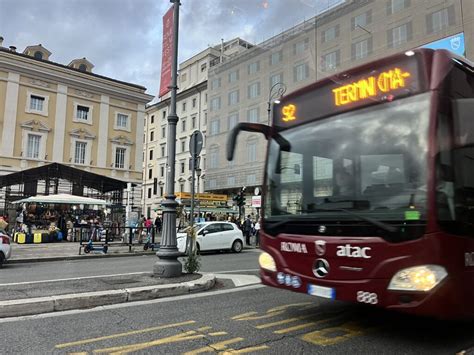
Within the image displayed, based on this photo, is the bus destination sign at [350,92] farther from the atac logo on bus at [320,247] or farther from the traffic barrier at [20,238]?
the traffic barrier at [20,238]

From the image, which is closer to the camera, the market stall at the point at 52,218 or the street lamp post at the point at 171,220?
the street lamp post at the point at 171,220

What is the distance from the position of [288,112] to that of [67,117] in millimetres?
34392

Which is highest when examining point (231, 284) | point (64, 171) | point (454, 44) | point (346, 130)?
point (454, 44)

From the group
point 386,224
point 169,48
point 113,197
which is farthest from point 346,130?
point 113,197

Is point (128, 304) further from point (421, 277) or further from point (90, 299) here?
point (421, 277)

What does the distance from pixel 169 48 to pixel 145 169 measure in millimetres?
67931

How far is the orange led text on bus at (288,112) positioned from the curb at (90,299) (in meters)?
A: 3.77

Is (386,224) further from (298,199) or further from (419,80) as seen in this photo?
(419,80)

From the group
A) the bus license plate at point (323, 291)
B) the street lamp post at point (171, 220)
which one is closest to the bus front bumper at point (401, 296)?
the bus license plate at point (323, 291)

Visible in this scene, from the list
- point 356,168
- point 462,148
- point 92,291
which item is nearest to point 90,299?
point 92,291

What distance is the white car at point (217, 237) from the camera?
672 inches

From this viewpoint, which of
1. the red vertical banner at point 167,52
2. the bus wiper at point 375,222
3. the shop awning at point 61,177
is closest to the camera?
the bus wiper at point 375,222

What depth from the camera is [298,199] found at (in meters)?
5.23

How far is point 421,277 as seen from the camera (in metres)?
4.03
